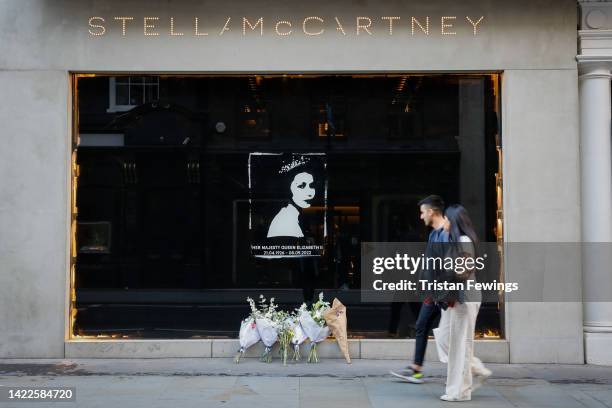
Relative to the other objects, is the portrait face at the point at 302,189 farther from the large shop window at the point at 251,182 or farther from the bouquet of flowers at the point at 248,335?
the bouquet of flowers at the point at 248,335

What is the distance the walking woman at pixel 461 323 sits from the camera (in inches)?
308

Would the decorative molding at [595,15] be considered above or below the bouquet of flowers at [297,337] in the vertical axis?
above

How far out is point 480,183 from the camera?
1066cm

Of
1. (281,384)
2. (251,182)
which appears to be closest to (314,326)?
(281,384)

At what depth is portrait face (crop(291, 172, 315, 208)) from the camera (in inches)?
420

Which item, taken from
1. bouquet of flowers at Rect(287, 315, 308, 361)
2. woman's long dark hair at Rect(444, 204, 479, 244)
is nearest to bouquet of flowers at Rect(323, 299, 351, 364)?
bouquet of flowers at Rect(287, 315, 308, 361)

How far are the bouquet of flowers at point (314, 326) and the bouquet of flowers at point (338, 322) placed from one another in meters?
0.09

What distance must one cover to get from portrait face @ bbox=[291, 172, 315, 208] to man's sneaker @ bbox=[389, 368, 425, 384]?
9.12ft

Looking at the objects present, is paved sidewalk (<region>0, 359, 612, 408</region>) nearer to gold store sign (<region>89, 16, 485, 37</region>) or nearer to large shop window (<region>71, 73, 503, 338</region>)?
large shop window (<region>71, 73, 503, 338</region>)

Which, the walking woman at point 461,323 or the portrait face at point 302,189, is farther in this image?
the portrait face at point 302,189

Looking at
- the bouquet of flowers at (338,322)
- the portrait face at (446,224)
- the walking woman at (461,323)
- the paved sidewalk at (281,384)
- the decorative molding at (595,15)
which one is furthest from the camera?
the decorative molding at (595,15)

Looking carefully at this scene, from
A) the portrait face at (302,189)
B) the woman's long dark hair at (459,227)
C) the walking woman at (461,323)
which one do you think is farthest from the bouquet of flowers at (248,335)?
the woman's long dark hair at (459,227)

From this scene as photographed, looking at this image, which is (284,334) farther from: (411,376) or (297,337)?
(411,376)

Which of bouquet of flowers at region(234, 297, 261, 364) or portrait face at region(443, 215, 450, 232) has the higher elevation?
portrait face at region(443, 215, 450, 232)
